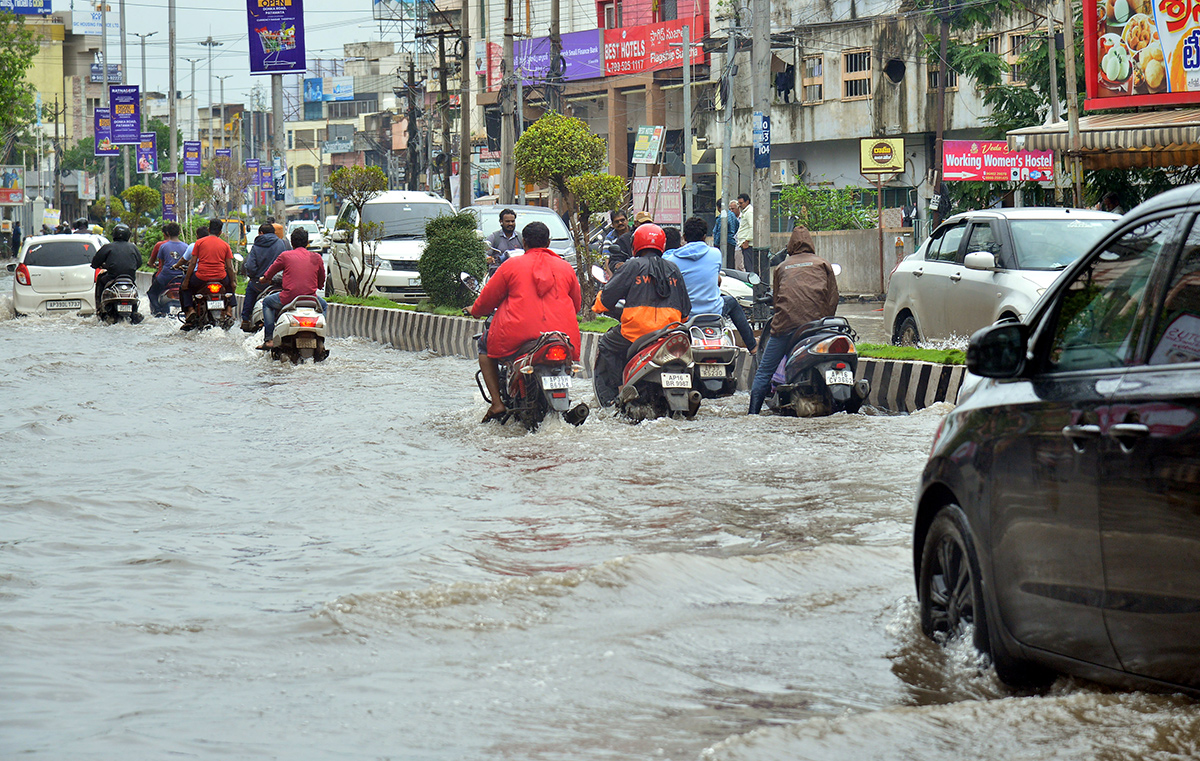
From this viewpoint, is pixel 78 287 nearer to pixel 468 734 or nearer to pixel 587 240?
pixel 587 240

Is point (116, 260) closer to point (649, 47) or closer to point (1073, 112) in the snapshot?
point (1073, 112)

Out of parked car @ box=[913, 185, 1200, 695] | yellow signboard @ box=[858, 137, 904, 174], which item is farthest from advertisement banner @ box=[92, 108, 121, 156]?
parked car @ box=[913, 185, 1200, 695]

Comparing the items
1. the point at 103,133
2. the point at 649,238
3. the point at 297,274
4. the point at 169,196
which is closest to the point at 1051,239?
the point at 649,238

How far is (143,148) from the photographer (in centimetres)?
5094

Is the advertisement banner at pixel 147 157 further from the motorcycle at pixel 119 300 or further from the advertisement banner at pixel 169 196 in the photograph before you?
the motorcycle at pixel 119 300

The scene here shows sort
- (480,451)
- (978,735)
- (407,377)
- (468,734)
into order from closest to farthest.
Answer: (978,735) → (468,734) → (480,451) → (407,377)

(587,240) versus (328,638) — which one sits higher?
(587,240)

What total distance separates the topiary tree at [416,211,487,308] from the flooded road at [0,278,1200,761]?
8.61 meters

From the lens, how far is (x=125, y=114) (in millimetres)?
47156

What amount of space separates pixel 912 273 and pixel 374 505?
7194 mm

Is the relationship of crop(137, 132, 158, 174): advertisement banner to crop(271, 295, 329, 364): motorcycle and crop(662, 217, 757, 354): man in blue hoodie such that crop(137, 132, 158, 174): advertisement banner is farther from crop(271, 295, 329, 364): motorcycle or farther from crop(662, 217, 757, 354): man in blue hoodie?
crop(662, 217, 757, 354): man in blue hoodie

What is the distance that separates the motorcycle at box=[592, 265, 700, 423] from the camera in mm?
10469

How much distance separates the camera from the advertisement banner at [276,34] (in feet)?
90.2

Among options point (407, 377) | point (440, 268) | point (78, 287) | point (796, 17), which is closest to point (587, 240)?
point (440, 268)
